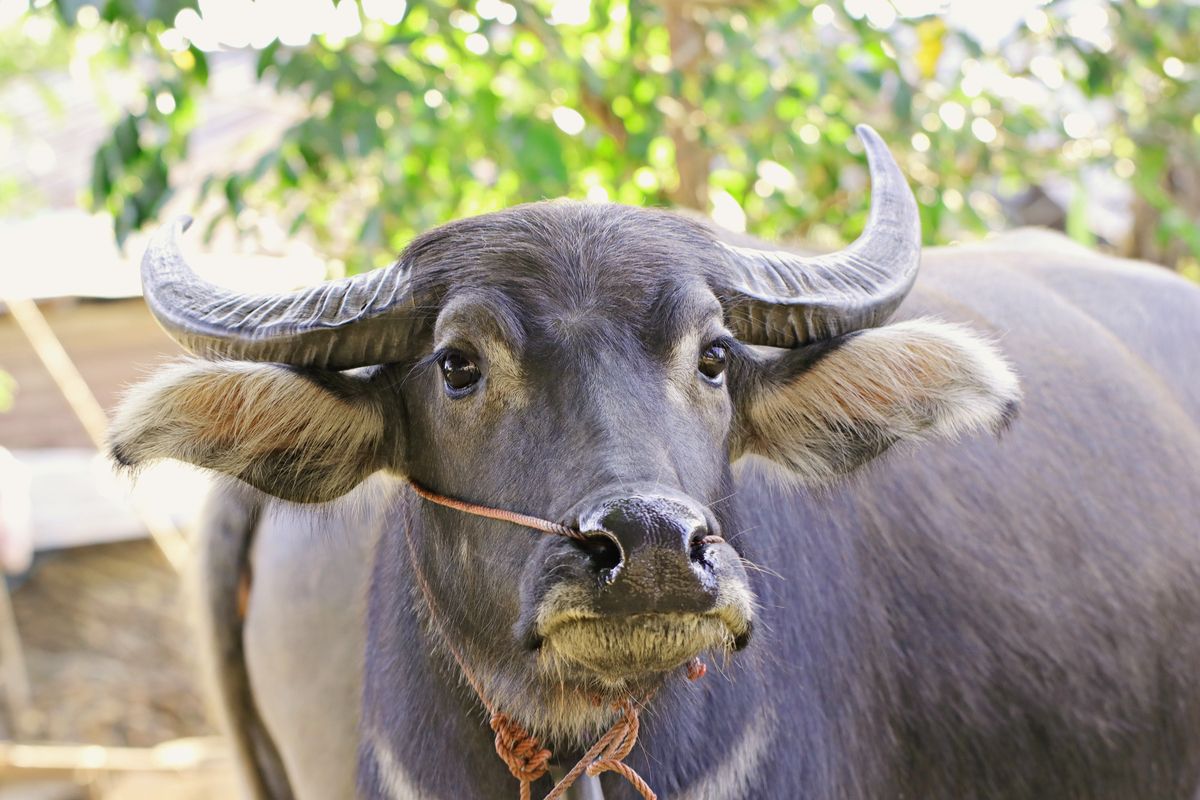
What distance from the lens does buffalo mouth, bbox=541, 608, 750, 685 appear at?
1.79 m

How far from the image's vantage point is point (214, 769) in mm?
5629

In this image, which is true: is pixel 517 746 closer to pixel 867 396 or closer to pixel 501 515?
pixel 501 515

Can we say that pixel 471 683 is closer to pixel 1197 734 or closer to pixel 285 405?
pixel 285 405

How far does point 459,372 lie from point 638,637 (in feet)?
1.95

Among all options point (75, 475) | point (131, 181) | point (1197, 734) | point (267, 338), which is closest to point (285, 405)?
point (267, 338)

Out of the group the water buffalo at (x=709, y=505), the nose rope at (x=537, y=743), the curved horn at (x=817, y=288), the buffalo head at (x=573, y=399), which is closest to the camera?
the buffalo head at (x=573, y=399)

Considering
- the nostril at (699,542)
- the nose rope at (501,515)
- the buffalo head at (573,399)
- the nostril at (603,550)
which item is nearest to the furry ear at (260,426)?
the buffalo head at (573,399)

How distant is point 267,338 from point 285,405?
0.43ft

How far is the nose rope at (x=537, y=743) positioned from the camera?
6.89ft

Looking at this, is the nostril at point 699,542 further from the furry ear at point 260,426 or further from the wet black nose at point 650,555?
the furry ear at point 260,426

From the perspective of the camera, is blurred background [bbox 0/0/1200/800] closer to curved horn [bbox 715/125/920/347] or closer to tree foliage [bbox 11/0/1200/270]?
tree foliage [bbox 11/0/1200/270]

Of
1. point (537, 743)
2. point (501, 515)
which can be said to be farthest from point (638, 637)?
point (537, 743)

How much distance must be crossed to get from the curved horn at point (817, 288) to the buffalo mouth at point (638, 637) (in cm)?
64

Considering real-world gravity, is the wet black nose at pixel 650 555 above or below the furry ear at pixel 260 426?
above
